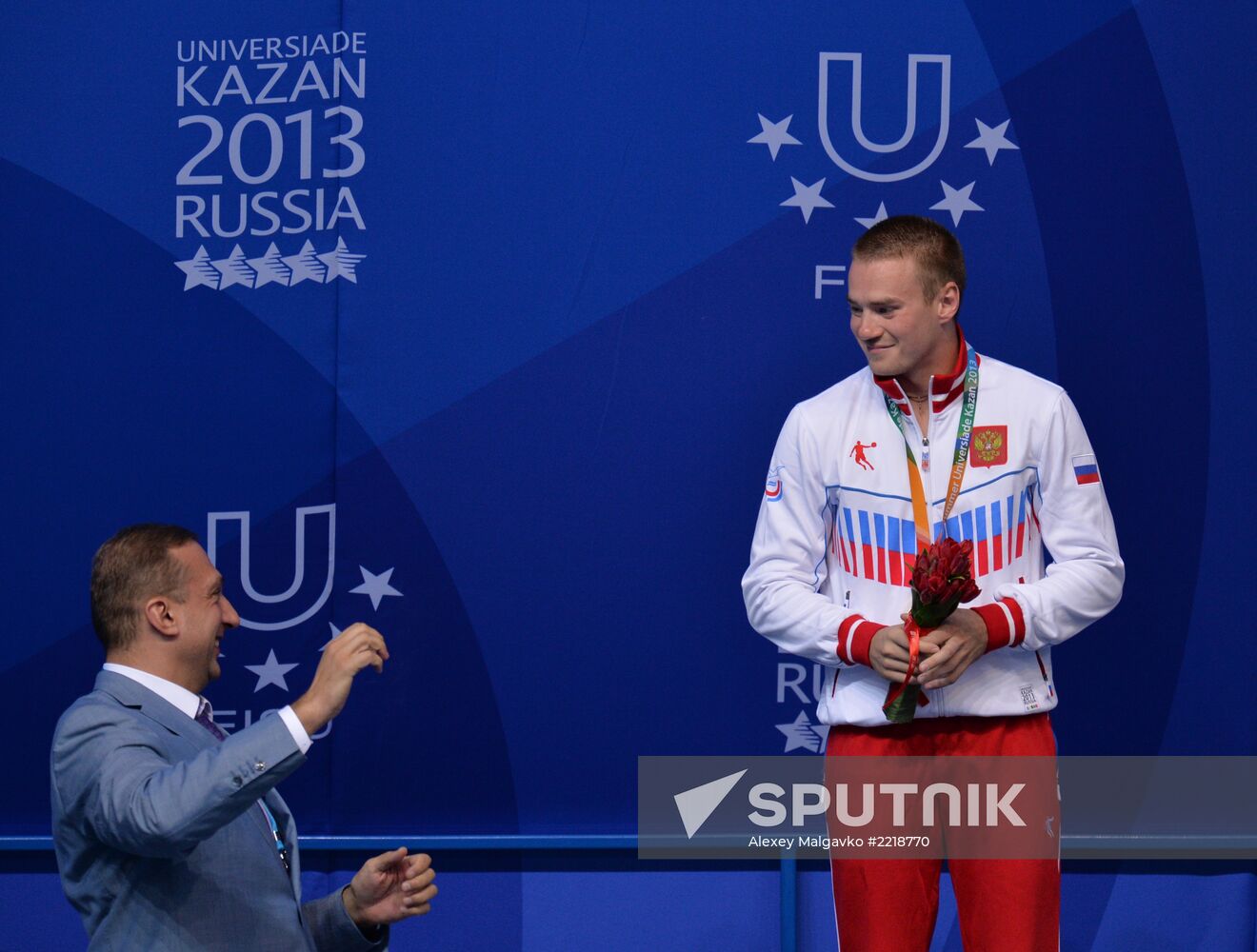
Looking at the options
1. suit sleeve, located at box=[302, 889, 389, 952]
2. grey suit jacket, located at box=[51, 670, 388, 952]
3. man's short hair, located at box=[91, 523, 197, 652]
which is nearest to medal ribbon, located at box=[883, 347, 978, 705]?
suit sleeve, located at box=[302, 889, 389, 952]

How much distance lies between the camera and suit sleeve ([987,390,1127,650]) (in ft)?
8.43

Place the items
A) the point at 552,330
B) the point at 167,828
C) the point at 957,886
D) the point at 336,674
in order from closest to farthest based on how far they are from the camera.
→ 1. the point at 167,828
2. the point at 336,674
3. the point at 957,886
4. the point at 552,330

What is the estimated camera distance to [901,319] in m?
2.65

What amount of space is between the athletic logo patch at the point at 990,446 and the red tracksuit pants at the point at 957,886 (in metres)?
0.48

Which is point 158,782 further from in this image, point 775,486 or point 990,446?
point 990,446

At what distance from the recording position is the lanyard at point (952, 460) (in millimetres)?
2619

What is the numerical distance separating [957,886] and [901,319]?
1051mm

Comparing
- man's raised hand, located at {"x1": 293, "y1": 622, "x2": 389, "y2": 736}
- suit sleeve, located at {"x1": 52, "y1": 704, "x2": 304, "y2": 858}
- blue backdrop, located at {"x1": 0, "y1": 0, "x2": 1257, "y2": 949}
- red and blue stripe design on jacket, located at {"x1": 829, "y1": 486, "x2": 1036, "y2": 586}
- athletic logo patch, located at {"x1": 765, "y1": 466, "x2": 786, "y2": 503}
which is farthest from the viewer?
blue backdrop, located at {"x1": 0, "y1": 0, "x2": 1257, "y2": 949}

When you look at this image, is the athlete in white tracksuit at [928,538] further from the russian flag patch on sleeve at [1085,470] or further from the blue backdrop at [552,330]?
the blue backdrop at [552,330]

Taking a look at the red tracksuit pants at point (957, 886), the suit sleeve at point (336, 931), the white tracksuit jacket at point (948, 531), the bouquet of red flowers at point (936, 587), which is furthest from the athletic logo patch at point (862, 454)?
the suit sleeve at point (336, 931)

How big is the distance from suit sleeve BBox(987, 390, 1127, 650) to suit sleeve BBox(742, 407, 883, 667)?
35 cm

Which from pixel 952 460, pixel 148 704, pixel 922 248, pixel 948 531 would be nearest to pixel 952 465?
pixel 952 460

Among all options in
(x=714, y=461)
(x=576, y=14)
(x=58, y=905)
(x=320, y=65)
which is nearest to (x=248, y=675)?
(x=58, y=905)

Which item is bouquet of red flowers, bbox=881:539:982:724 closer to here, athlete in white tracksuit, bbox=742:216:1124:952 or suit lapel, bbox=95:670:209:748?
athlete in white tracksuit, bbox=742:216:1124:952
